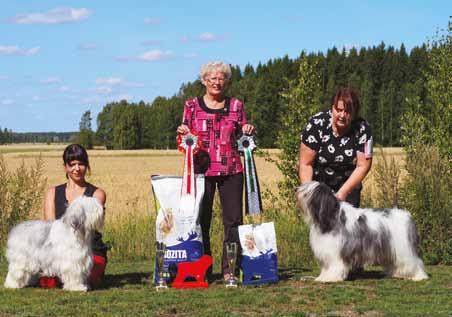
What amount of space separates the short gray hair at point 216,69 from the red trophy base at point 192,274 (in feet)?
5.94

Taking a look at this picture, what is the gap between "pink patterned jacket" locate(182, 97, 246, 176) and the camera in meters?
7.04

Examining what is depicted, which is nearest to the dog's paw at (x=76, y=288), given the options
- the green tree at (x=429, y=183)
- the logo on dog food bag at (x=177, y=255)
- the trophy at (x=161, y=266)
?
the trophy at (x=161, y=266)

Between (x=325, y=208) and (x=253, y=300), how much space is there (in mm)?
1198

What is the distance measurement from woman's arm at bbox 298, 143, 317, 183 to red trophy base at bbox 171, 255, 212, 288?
133 centimetres

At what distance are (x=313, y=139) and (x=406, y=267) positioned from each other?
1.57 m

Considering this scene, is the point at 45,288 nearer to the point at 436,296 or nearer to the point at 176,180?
the point at 176,180

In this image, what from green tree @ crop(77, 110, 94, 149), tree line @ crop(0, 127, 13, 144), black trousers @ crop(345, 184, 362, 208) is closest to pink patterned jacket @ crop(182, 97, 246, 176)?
black trousers @ crop(345, 184, 362, 208)

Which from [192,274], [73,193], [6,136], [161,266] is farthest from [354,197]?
[6,136]

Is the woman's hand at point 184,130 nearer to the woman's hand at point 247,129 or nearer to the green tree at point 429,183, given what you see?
the woman's hand at point 247,129

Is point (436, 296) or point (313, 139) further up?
point (313, 139)

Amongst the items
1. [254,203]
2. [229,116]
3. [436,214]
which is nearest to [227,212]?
[254,203]

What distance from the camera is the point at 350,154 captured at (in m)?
7.12

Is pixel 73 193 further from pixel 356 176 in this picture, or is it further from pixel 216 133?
pixel 356 176

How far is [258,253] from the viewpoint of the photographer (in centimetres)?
706
